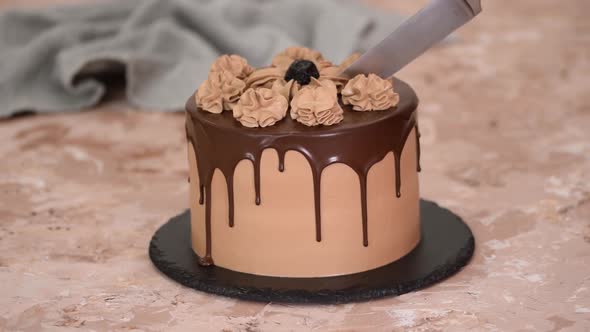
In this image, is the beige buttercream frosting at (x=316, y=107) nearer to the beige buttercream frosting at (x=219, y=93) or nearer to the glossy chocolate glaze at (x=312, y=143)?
the glossy chocolate glaze at (x=312, y=143)

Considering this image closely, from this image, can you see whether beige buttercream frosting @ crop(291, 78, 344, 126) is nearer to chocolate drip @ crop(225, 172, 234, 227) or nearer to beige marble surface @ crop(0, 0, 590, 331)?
chocolate drip @ crop(225, 172, 234, 227)

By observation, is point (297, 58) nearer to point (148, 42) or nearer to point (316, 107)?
point (316, 107)

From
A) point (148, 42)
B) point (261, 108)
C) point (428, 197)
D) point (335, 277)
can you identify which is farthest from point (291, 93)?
point (148, 42)

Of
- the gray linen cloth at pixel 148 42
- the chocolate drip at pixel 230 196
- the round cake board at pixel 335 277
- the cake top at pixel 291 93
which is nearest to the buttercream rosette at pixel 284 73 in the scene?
the cake top at pixel 291 93

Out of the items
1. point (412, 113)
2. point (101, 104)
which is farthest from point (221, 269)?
point (101, 104)

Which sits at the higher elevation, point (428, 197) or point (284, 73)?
point (284, 73)
